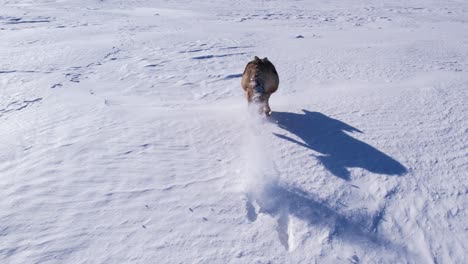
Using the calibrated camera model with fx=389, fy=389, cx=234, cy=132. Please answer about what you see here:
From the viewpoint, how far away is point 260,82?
5641mm

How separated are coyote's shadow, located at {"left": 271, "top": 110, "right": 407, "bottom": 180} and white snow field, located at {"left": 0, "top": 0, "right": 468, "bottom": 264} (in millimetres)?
27

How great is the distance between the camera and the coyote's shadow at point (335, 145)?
4.61 meters

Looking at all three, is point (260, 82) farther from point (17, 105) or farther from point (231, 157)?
point (17, 105)

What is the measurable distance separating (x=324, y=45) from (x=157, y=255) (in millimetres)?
9104

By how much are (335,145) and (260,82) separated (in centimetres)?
140

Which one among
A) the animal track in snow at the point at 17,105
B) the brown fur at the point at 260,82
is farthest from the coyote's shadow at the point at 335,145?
the animal track in snow at the point at 17,105

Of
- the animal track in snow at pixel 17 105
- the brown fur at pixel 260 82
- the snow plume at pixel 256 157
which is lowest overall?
the animal track in snow at pixel 17 105

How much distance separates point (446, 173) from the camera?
4391 millimetres

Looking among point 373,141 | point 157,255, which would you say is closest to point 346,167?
point 373,141

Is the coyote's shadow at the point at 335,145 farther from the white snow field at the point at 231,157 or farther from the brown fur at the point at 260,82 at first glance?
the brown fur at the point at 260,82

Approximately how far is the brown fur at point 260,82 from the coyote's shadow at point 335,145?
469mm

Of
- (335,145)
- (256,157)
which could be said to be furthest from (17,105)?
(335,145)

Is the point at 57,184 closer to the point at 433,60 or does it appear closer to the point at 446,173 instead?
the point at 446,173

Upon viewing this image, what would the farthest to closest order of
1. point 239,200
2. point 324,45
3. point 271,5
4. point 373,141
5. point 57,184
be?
point 271,5 < point 324,45 < point 373,141 < point 57,184 < point 239,200
